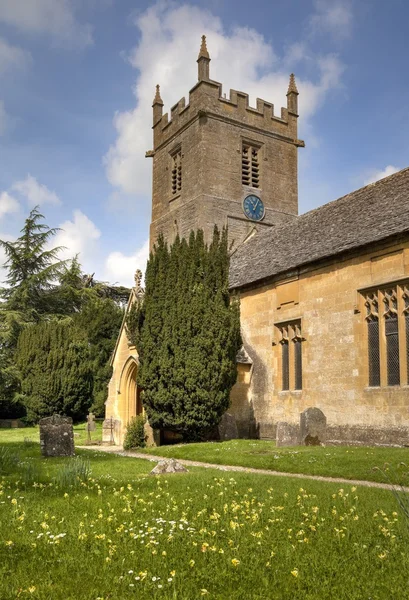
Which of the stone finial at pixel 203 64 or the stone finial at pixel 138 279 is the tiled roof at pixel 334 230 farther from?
the stone finial at pixel 203 64

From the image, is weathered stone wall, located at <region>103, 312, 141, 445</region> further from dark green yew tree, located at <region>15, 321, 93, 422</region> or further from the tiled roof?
dark green yew tree, located at <region>15, 321, 93, 422</region>

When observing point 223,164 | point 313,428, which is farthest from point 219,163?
point 313,428

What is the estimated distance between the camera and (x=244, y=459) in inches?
462

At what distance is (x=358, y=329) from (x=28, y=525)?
482 inches

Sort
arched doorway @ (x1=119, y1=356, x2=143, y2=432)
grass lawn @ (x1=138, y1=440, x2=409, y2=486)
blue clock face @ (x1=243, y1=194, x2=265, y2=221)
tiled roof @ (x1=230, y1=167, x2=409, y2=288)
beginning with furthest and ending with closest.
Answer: blue clock face @ (x1=243, y1=194, x2=265, y2=221) < arched doorway @ (x1=119, y1=356, x2=143, y2=432) < tiled roof @ (x1=230, y1=167, x2=409, y2=288) < grass lawn @ (x1=138, y1=440, x2=409, y2=486)

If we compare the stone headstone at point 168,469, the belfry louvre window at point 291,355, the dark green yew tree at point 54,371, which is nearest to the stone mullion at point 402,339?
the belfry louvre window at point 291,355

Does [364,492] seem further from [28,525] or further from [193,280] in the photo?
[193,280]

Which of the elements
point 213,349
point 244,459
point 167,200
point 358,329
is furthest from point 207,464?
point 167,200

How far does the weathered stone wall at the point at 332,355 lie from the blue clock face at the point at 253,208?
1147cm

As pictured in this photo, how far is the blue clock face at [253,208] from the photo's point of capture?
100ft

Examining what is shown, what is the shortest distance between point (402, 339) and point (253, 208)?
17497mm

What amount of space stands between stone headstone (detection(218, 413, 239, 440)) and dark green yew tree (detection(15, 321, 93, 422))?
44.9 ft

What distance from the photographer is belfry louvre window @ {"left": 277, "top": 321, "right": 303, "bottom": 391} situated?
18.2m

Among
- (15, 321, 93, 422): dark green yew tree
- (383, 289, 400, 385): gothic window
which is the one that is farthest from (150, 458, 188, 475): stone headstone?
(15, 321, 93, 422): dark green yew tree
